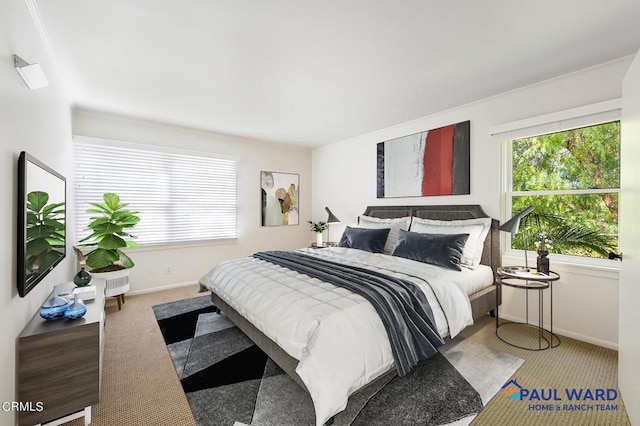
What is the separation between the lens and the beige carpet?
1646 millimetres

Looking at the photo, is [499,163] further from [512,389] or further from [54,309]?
[54,309]

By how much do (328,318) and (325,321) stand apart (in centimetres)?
3

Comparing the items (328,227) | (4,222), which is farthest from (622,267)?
(328,227)

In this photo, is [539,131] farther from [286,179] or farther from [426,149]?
[286,179]

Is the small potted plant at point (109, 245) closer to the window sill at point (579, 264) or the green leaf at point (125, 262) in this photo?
the green leaf at point (125, 262)

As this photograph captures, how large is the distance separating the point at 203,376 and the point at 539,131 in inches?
147

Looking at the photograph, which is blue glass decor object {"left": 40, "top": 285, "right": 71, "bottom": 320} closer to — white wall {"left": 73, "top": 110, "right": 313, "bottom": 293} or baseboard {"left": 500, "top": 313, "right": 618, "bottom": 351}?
white wall {"left": 73, "top": 110, "right": 313, "bottom": 293}

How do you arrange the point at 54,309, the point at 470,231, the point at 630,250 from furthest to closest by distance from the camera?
the point at 470,231 < the point at 54,309 < the point at 630,250

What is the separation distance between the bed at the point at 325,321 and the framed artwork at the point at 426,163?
20.1 inches

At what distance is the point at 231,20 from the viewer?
6.17ft

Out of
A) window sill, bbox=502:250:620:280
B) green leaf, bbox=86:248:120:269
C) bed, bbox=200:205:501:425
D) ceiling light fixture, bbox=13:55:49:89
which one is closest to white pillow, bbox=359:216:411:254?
bed, bbox=200:205:501:425

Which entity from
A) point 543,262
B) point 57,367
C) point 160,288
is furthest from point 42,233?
point 543,262

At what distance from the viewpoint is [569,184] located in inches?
108

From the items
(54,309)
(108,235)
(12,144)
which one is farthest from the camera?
(108,235)
